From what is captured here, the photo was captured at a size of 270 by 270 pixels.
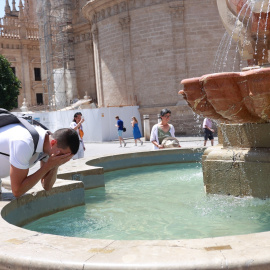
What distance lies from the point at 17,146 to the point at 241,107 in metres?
2.43

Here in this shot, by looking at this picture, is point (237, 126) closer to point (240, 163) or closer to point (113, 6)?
point (240, 163)

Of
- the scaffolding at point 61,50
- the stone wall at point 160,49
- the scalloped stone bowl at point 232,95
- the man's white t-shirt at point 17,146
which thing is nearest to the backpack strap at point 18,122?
the man's white t-shirt at point 17,146

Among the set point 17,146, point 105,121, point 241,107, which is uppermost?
point 241,107

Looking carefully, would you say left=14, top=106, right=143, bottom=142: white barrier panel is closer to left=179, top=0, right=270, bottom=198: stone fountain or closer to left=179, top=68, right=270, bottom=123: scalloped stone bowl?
left=179, top=0, right=270, bottom=198: stone fountain

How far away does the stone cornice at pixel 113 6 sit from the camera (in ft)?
76.0

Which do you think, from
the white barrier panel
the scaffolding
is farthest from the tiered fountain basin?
the scaffolding

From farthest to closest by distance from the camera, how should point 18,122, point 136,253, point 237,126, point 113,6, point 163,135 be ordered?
point 113,6 < point 163,135 < point 237,126 < point 18,122 < point 136,253

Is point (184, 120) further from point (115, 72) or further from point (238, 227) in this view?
point (238, 227)

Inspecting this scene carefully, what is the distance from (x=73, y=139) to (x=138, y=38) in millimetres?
21803

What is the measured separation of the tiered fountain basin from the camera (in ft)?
14.1

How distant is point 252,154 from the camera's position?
5.09 metres

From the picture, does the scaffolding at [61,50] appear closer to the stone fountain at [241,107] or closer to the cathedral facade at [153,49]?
the cathedral facade at [153,49]

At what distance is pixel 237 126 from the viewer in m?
5.36

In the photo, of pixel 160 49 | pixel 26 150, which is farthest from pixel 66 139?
pixel 160 49
